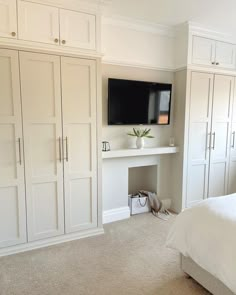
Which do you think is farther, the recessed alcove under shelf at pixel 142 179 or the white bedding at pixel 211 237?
the recessed alcove under shelf at pixel 142 179

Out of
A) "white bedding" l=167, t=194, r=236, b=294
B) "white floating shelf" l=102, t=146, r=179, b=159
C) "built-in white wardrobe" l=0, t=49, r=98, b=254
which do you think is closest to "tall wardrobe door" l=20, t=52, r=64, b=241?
"built-in white wardrobe" l=0, t=49, r=98, b=254

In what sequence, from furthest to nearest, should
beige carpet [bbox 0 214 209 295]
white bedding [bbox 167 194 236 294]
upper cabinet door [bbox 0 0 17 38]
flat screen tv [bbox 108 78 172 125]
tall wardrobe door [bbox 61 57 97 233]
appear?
flat screen tv [bbox 108 78 172 125] → tall wardrobe door [bbox 61 57 97 233] → upper cabinet door [bbox 0 0 17 38] → beige carpet [bbox 0 214 209 295] → white bedding [bbox 167 194 236 294]

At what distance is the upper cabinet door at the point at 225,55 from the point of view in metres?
3.56

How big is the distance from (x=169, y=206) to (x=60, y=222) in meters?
1.86

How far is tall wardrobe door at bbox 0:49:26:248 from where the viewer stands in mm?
2330

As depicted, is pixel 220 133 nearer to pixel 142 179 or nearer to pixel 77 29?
pixel 142 179

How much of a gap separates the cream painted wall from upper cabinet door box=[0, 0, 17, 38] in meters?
1.16

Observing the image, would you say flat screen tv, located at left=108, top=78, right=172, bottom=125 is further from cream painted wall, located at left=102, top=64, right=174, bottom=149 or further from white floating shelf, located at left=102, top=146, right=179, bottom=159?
white floating shelf, located at left=102, top=146, right=179, bottom=159

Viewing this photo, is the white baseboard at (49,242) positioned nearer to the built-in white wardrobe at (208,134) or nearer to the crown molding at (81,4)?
the built-in white wardrobe at (208,134)

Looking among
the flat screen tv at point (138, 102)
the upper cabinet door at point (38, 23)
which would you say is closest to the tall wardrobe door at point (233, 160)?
the flat screen tv at point (138, 102)

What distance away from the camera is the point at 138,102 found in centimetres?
327

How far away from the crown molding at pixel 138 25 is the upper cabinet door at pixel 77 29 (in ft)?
1.39

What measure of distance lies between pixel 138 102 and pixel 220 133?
150 cm

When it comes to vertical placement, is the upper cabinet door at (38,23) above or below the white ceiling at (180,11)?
below
